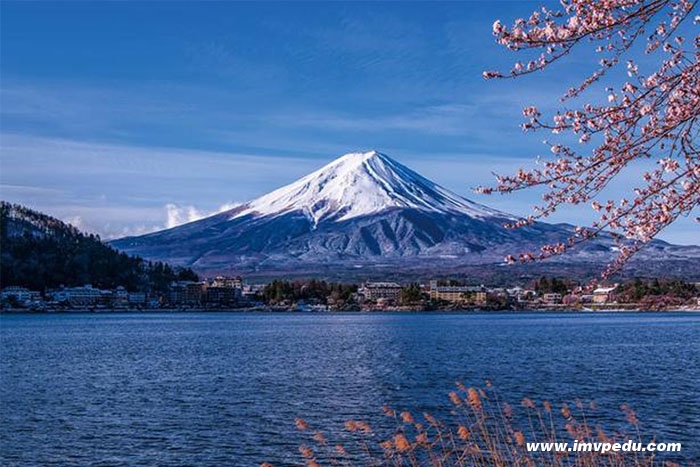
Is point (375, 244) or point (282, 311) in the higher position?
point (375, 244)

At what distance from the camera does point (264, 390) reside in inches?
826

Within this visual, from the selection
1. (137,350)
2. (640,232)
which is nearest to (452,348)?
(137,350)

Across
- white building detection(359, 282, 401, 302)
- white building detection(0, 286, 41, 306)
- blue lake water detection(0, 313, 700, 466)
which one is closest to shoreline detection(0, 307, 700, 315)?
white building detection(0, 286, 41, 306)

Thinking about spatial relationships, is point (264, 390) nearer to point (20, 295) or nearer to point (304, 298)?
point (20, 295)

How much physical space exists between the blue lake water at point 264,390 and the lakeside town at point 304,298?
7029 cm

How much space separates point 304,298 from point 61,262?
31.6 metres

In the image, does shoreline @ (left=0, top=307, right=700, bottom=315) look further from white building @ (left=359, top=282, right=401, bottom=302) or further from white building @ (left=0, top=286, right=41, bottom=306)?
white building @ (left=359, top=282, right=401, bottom=302)

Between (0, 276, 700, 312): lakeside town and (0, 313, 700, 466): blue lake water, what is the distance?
70.3 meters

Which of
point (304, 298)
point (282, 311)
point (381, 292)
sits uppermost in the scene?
point (381, 292)

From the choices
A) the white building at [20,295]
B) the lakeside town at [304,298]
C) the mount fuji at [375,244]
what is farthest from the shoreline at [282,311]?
the mount fuji at [375,244]

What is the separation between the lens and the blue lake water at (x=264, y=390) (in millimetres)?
14008

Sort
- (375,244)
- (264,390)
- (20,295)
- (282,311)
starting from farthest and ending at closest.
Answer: (375,244), (282,311), (20,295), (264,390)

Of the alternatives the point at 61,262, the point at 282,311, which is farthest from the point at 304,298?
the point at 61,262

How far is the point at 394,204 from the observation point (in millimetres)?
195750
